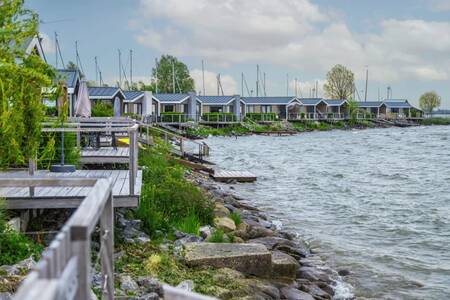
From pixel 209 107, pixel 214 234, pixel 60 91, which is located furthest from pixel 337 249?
pixel 209 107

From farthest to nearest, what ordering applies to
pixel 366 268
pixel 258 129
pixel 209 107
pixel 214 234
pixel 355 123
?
1. pixel 355 123
2. pixel 209 107
3. pixel 258 129
4. pixel 366 268
5. pixel 214 234

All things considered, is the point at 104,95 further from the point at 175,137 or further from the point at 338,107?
the point at 338,107

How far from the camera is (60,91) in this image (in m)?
7.32

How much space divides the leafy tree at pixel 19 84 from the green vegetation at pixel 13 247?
1653 mm

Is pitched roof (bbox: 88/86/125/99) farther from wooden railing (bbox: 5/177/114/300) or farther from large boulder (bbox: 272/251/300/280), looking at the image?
wooden railing (bbox: 5/177/114/300)

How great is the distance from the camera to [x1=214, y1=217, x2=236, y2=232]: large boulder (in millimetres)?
13516

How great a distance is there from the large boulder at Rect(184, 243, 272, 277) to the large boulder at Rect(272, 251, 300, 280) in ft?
1.09

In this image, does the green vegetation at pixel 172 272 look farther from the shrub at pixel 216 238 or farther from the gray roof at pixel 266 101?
the gray roof at pixel 266 101

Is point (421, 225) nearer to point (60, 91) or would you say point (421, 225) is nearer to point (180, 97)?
point (60, 91)

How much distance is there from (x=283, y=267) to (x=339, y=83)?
137687mm

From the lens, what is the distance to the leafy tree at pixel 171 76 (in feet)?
441

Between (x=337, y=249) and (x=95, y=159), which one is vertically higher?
(x=95, y=159)

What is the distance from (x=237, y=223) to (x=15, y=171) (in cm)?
543

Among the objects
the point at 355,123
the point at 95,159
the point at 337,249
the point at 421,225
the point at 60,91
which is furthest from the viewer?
the point at 355,123
